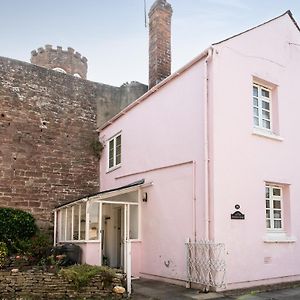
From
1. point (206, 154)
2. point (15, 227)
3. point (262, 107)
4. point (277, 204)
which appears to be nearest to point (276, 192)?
point (277, 204)

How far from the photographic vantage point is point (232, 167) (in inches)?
417

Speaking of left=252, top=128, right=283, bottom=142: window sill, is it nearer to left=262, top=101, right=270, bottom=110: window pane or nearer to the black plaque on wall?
left=262, top=101, right=270, bottom=110: window pane

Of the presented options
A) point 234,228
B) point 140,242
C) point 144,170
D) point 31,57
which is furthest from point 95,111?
point 31,57

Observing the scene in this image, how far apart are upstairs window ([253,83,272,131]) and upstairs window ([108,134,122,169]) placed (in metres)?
5.99

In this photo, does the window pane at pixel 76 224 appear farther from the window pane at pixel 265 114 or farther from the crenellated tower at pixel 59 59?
the crenellated tower at pixel 59 59

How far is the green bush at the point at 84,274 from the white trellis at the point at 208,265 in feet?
7.05

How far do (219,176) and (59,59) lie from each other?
21564mm

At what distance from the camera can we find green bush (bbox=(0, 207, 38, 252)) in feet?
44.4

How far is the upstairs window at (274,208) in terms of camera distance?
11461mm

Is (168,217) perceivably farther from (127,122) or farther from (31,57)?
(31,57)

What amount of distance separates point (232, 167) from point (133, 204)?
4070mm

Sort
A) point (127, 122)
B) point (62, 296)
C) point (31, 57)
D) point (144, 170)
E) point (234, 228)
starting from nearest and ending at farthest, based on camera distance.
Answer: point (62, 296)
point (234, 228)
point (144, 170)
point (127, 122)
point (31, 57)

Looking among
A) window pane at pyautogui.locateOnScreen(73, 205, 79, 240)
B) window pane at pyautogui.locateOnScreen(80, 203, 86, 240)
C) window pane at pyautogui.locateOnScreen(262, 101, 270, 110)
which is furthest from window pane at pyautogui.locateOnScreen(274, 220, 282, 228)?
window pane at pyautogui.locateOnScreen(73, 205, 79, 240)

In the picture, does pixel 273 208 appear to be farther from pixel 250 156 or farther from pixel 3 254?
pixel 3 254
